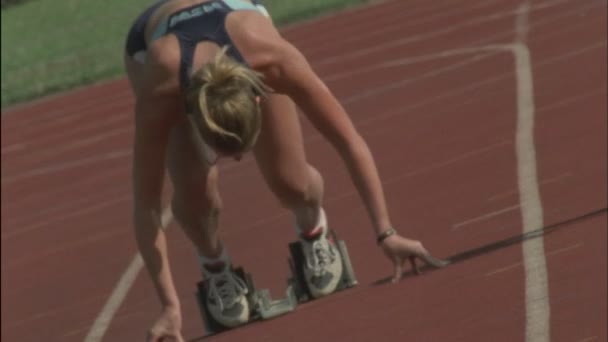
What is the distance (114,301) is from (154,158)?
3.21 m

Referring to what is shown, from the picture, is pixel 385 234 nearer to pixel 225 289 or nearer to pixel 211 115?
pixel 211 115

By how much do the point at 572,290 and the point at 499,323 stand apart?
15.9 inches

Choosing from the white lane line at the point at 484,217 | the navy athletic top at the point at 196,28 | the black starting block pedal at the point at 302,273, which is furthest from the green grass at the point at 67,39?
the navy athletic top at the point at 196,28

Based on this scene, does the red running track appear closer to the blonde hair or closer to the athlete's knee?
the athlete's knee

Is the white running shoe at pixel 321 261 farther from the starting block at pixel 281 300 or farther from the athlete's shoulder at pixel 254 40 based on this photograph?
the athlete's shoulder at pixel 254 40

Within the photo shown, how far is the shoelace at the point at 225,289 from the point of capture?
670 cm

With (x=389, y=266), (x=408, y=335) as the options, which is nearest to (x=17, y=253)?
(x=389, y=266)

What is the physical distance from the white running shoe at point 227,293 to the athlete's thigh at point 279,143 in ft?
1.37

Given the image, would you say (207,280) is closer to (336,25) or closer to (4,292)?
(4,292)

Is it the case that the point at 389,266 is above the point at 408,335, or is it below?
below

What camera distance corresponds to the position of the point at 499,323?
577 centimetres

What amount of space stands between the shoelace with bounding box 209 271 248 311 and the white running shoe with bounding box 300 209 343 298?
32 cm

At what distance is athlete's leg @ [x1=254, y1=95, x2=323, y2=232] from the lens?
6.36 metres

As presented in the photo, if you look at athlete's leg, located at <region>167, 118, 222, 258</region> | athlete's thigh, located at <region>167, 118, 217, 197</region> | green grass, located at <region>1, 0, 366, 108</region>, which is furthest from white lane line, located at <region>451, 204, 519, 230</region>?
green grass, located at <region>1, 0, 366, 108</region>
